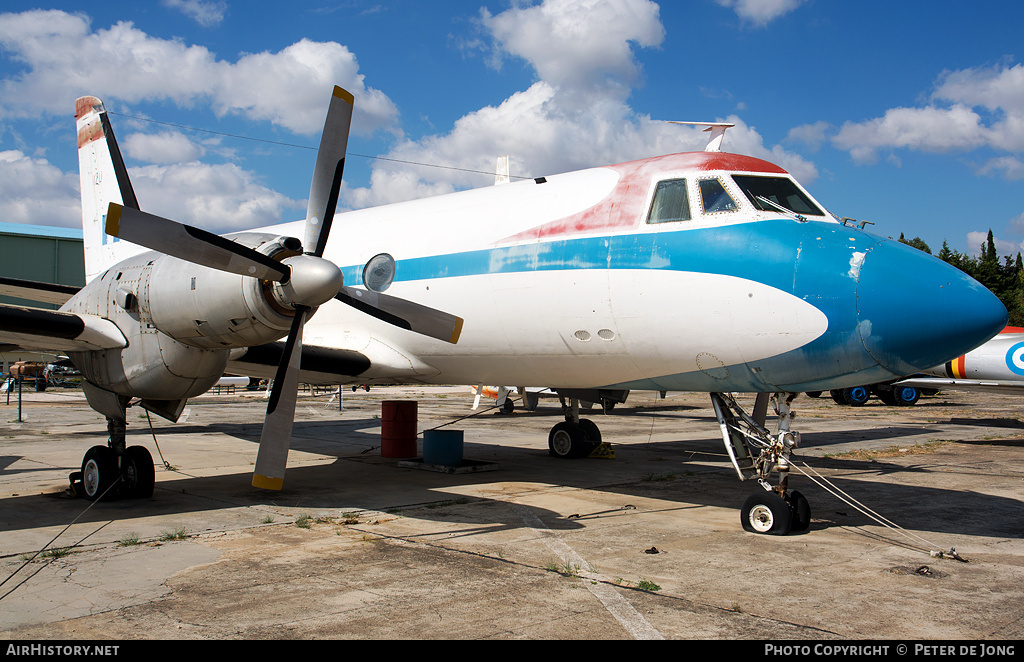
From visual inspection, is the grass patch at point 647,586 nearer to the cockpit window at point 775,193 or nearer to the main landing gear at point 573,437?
the cockpit window at point 775,193

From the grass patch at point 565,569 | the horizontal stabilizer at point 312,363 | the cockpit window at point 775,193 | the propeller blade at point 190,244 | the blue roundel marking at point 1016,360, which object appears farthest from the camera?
the blue roundel marking at point 1016,360

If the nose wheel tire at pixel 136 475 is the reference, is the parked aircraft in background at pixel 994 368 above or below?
above

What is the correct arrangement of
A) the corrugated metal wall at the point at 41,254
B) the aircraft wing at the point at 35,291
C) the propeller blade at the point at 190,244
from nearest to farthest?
1. the propeller blade at the point at 190,244
2. the aircraft wing at the point at 35,291
3. the corrugated metal wall at the point at 41,254

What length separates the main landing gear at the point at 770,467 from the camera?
7.32m

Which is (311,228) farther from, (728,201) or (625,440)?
(625,440)

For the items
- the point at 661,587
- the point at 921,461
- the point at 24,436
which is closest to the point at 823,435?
the point at 921,461

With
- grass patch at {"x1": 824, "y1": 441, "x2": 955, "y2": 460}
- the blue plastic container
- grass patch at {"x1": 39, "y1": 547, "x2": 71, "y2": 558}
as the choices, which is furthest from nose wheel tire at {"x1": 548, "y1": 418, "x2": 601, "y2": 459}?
grass patch at {"x1": 39, "y1": 547, "x2": 71, "y2": 558}

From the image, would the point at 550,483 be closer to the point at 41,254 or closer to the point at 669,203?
the point at 669,203

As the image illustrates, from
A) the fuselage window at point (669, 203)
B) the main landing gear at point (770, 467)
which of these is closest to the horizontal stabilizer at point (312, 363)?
the fuselage window at point (669, 203)

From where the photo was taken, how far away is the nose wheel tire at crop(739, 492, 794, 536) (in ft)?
23.9

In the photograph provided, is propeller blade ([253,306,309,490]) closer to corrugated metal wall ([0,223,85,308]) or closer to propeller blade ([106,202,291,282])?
propeller blade ([106,202,291,282])

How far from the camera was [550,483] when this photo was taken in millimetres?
10750

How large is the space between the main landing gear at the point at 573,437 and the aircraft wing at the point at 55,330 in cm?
771

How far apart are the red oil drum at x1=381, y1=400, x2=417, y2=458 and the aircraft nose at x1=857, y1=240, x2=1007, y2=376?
343 inches
